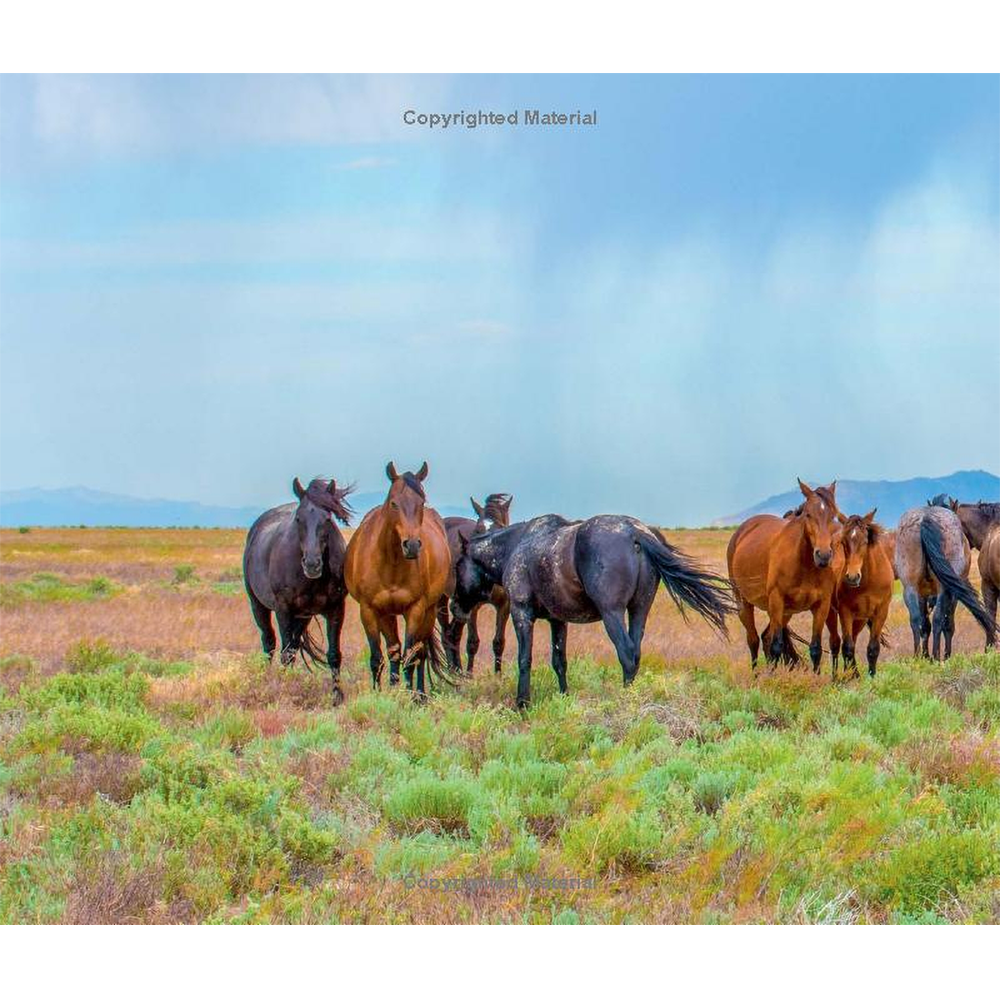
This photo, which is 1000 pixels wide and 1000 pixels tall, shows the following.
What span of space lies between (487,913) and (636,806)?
68.8 inches

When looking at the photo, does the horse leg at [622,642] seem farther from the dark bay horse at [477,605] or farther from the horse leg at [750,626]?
the horse leg at [750,626]

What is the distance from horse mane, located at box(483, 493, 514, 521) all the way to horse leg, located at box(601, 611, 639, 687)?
422 cm

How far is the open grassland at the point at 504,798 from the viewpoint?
234 inches

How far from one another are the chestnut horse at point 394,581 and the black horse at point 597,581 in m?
0.86

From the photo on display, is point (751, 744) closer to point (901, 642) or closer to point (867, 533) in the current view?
point (867, 533)

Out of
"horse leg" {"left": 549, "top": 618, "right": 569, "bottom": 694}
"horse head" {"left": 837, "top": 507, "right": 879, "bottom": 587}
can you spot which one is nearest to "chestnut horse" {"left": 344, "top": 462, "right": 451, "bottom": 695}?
"horse leg" {"left": 549, "top": 618, "right": 569, "bottom": 694}

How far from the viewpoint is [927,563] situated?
15.8 meters

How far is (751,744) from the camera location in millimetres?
8633

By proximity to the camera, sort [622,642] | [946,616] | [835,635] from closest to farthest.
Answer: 1. [622,642]
2. [835,635]
3. [946,616]

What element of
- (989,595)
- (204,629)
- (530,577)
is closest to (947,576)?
(989,595)

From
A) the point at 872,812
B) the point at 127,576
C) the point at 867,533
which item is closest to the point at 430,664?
the point at 867,533

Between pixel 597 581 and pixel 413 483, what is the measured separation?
6.65 ft

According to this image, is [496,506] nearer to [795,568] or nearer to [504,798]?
[795,568]
